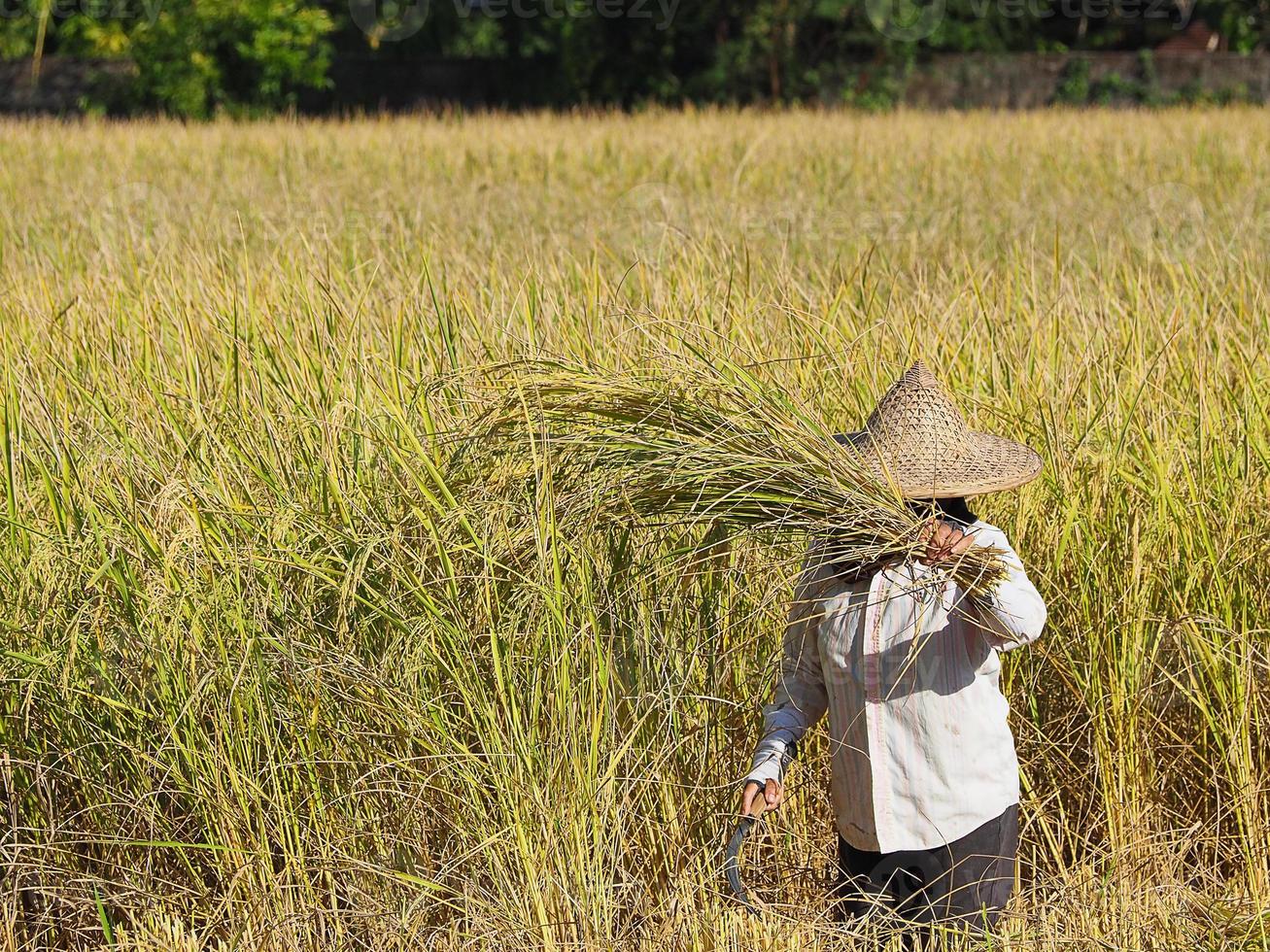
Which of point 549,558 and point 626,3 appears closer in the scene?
point 549,558

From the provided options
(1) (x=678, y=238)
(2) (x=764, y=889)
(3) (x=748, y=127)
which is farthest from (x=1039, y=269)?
(3) (x=748, y=127)

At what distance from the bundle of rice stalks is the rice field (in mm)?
73

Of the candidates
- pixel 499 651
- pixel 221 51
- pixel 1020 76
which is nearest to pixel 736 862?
pixel 499 651

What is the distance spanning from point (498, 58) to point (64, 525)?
20744 millimetres

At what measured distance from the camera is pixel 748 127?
39.4 feet

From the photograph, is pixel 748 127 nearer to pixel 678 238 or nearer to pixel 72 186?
pixel 72 186

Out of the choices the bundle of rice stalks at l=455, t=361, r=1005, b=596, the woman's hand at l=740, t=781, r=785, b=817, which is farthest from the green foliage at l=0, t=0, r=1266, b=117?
the woman's hand at l=740, t=781, r=785, b=817

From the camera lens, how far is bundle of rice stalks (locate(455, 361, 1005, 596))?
200 centimetres

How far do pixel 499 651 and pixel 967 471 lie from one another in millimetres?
795

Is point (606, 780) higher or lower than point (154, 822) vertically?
higher

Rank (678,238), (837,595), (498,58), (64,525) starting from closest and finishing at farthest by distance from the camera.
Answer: (837,595), (64,525), (678,238), (498,58)

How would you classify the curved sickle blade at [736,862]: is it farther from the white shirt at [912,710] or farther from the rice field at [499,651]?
the rice field at [499,651]

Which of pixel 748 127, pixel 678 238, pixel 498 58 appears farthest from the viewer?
pixel 498 58

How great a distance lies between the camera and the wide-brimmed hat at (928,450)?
6.54 feet
